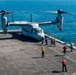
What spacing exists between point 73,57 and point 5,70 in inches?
445

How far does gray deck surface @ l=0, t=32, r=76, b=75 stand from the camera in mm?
36688

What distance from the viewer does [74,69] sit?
123 feet

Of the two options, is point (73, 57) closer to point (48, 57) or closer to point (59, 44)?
point (48, 57)

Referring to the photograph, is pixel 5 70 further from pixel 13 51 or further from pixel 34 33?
pixel 34 33

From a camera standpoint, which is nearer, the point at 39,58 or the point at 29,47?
the point at 39,58

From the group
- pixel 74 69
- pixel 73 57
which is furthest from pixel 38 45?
pixel 74 69

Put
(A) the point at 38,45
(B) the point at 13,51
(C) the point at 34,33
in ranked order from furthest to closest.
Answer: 1. (C) the point at 34,33
2. (A) the point at 38,45
3. (B) the point at 13,51

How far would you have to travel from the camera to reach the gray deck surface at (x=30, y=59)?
36688 millimetres

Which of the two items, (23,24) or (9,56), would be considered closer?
(9,56)

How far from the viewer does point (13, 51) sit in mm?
47688

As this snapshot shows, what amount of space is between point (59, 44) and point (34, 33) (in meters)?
5.73

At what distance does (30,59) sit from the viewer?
42656 mm

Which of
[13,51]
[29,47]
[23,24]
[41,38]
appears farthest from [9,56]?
[23,24]

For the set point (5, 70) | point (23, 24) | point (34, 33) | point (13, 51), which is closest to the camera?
point (5, 70)
